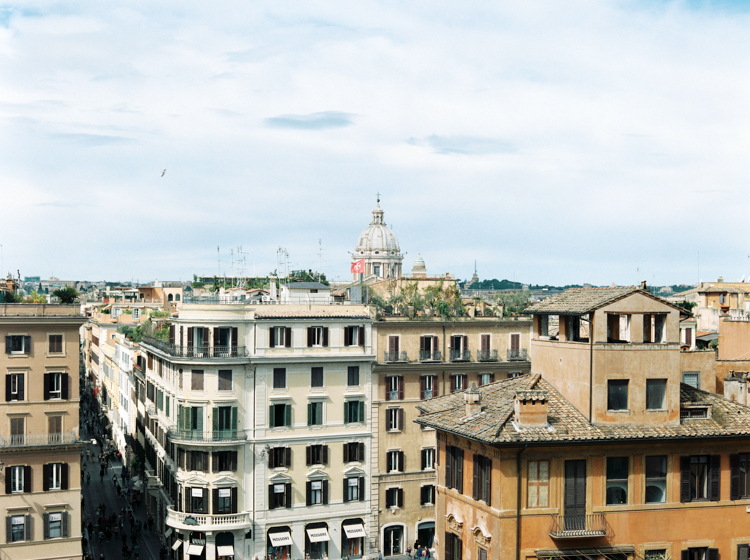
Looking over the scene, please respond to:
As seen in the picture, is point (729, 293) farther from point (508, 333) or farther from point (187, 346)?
point (187, 346)

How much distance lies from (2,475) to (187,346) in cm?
1432

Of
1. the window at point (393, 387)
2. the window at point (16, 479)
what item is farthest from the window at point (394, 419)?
the window at point (16, 479)

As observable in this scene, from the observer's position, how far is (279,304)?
2579 inches

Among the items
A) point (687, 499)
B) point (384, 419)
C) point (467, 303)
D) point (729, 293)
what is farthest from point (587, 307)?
point (729, 293)

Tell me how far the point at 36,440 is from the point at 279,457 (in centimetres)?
1641

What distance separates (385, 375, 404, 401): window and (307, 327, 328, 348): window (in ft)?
18.3

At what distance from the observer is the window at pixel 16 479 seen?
54062mm

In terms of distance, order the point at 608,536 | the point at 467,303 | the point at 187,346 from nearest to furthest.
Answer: the point at 608,536
the point at 187,346
the point at 467,303

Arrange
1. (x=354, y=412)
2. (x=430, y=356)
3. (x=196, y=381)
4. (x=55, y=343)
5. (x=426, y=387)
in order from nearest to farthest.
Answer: (x=55, y=343) → (x=196, y=381) → (x=354, y=412) → (x=426, y=387) → (x=430, y=356)

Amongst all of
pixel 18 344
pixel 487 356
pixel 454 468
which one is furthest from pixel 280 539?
pixel 454 468

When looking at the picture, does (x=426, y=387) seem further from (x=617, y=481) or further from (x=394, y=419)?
(x=617, y=481)

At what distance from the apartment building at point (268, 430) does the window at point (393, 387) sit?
166cm

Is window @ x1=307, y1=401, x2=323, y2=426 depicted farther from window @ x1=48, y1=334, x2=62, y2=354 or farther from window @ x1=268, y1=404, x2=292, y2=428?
window @ x1=48, y1=334, x2=62, y2=354

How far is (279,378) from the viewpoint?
63.4 m
